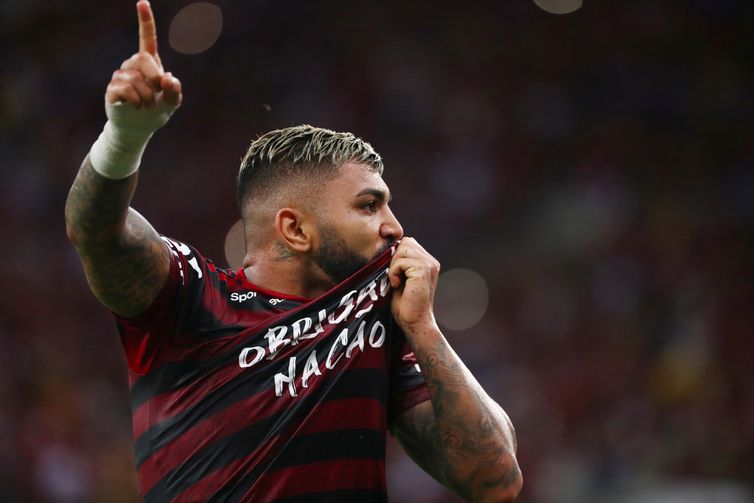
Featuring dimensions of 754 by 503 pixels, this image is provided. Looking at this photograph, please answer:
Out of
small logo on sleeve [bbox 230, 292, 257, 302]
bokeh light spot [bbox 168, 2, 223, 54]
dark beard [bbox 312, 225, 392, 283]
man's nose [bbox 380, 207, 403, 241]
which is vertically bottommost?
small logo on sleeve [bbox 230, 292, 257, 302]

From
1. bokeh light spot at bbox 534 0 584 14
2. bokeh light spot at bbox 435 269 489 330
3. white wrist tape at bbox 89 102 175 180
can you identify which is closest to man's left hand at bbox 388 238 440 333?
white wrist tape at bbox 89 102 175 180

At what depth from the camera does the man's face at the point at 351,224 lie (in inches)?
107

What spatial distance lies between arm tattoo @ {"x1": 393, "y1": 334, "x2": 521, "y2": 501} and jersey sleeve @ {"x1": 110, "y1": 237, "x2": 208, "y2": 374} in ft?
2.09

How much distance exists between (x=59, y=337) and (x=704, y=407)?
5957mm

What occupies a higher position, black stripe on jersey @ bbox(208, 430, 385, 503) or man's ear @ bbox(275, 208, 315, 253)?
man's ear @ bbox(275, 208, 315, 253)

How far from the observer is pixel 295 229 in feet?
9.18

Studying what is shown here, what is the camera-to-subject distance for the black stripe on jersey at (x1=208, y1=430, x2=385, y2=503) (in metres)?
2.36

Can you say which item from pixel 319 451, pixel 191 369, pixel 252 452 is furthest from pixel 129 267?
pixel 319 451

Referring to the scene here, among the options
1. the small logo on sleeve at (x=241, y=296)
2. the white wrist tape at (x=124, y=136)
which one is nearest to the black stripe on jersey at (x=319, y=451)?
the small logo on sleeve at (x=241, y=296)

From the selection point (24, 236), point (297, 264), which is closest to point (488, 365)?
point (24, 236)

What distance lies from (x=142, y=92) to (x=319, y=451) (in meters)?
0.99

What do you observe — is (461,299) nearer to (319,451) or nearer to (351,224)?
(351,224)

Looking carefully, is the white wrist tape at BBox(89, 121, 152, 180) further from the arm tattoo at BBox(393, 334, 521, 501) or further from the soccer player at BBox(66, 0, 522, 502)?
the arm tattoo at BBox(393, 334, 521, 501)

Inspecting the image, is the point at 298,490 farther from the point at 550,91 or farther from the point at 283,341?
the point at 550,91
